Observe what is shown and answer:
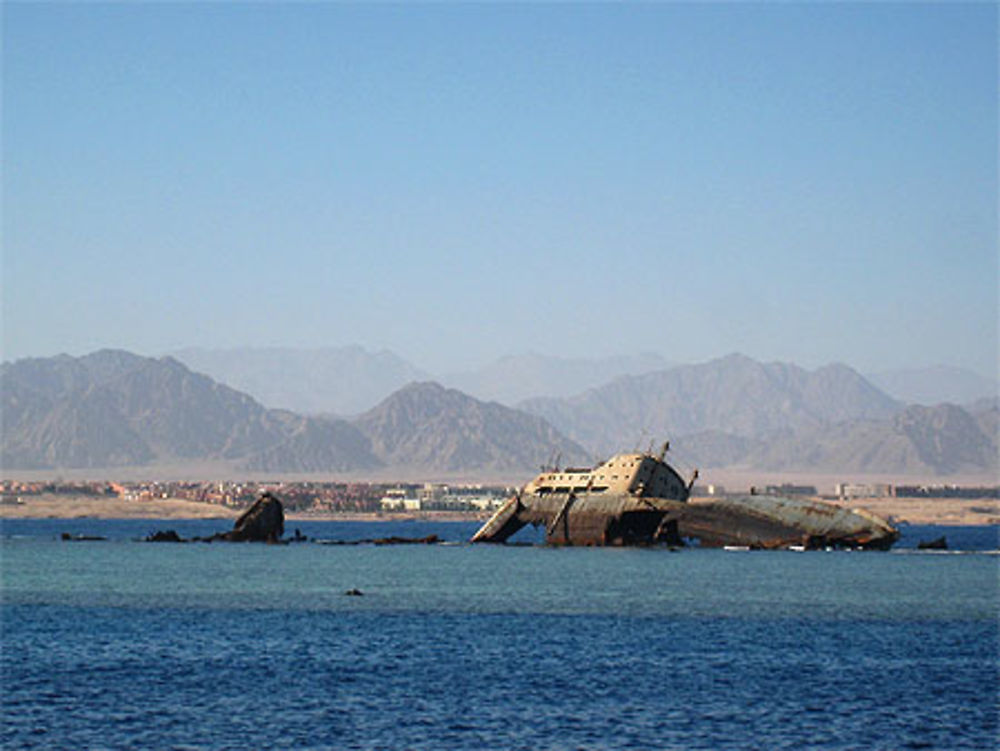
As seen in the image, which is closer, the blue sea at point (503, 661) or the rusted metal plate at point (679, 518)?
the blue sea at point (503, 661)

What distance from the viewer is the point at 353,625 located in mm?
84375

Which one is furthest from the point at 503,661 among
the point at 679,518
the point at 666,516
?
the point at 679,518

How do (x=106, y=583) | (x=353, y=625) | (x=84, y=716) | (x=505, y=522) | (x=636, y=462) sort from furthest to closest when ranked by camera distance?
(x=505, y=522) < (x=636, y=462) < (x=106, y=583) < (x=353, y=625) < (x=84, y=716)

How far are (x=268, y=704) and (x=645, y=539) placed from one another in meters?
113

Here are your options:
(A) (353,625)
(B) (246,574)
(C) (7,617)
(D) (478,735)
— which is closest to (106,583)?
(B) (246,574)

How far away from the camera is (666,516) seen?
6388 inches

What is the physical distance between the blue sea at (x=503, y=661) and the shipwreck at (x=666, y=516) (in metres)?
34.4

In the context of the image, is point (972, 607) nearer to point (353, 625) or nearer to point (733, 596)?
point (733, 596)

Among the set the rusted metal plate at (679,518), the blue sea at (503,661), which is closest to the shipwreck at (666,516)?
the rusted metal plate at (679,518)

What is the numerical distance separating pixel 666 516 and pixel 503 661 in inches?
3730

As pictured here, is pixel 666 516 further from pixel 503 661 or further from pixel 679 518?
pixel 503 661

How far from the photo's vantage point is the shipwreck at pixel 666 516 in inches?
6403

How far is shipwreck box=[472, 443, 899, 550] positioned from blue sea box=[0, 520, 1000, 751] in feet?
113

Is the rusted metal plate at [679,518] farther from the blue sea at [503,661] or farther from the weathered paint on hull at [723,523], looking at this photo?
the blue sea at [503,661]
